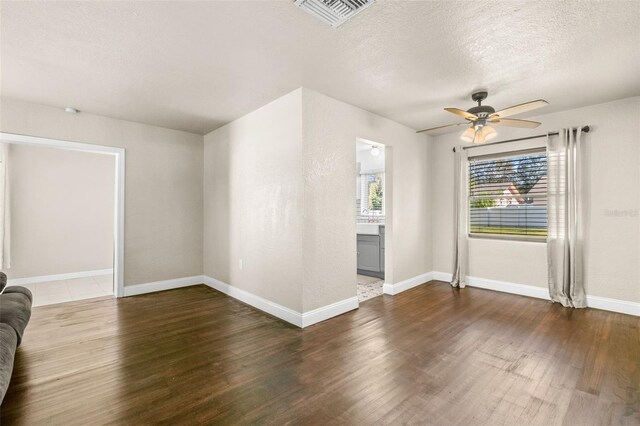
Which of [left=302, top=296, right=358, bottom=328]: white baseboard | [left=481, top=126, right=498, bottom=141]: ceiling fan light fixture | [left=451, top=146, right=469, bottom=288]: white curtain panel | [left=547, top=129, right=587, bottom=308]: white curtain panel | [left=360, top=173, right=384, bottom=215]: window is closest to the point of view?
[left=302, top=296, right=358, bottom=328]: white baseboard

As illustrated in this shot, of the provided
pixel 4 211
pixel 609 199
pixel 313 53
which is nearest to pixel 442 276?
pixel 609 199

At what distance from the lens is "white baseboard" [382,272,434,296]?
177 inches

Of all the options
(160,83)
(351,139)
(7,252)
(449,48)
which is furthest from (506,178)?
(7,252)

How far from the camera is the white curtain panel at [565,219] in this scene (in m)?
3.88

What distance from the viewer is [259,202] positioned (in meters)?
3.93

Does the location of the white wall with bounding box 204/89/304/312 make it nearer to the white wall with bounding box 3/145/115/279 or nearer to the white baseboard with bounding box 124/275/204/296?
the white baseboard with bounding box 124/275/204/296

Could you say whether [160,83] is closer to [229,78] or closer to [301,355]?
[229,78]

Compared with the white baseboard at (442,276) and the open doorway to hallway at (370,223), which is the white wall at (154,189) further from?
the white baseboard at (442,276)

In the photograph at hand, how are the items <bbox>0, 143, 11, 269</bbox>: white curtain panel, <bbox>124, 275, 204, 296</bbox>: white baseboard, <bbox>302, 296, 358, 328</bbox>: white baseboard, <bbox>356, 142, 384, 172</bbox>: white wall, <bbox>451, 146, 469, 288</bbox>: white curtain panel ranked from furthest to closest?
<bbox>356, 142, 384, 172</bbox>: white wall → <bbox>451, 146, 469, 288</bbox>: white curtain panel → <bbox>0, 143, 11, 269</bbox>: white curtain panel → <bbox>124, 275, 204, 296</bbox>: white baseboard → <bbox>302, 296, 358, 328</bbox>: white baseboard

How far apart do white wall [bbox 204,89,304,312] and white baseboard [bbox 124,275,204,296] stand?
10.7 inches

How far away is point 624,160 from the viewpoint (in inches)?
144

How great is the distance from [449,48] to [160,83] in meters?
2.81

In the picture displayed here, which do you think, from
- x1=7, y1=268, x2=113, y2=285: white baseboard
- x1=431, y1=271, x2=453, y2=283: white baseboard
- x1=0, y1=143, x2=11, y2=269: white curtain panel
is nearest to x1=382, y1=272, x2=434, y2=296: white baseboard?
x1=431, y1=271, x2=453, y2=283: white baseboard

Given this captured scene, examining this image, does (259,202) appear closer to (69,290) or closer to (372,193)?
(372,193)
